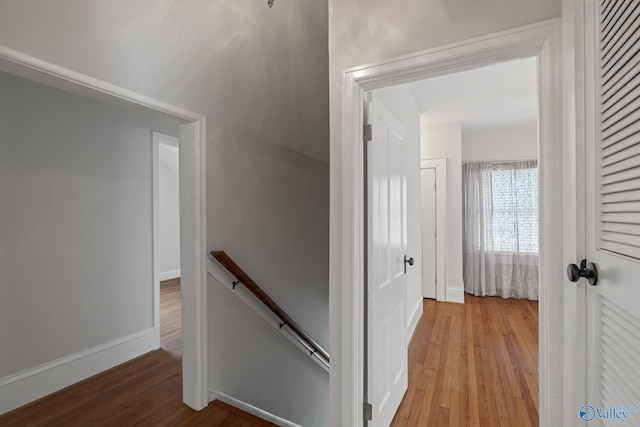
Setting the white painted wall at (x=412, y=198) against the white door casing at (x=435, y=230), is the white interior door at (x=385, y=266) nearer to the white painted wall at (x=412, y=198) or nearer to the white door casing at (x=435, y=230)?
the white painted wall at (x=412, y=198)

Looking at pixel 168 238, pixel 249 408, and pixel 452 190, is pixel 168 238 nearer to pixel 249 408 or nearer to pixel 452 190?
pixel 249 408

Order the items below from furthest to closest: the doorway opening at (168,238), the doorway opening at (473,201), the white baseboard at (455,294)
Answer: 1. the white baseboard at (455,294)
2. the doorway opening at (168,238)
3. the doorway opening at (473,201)

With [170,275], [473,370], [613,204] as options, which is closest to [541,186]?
[613,204]

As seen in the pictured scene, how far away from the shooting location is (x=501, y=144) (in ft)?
15.3

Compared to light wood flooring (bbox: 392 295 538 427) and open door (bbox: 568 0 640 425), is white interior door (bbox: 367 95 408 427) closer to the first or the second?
light wood flooring (bbox: 392 295 538 427)

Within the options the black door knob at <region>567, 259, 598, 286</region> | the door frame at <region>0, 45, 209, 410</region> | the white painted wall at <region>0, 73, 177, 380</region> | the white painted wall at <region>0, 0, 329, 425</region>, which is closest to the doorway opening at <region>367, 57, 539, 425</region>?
the white painted wall at <region>0, 0, 329, 425</region>

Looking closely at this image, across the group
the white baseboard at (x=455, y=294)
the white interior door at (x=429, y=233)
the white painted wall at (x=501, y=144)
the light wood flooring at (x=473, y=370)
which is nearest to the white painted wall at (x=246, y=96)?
the light wood flooring at (x=473, y=370)

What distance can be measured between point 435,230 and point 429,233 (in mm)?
98

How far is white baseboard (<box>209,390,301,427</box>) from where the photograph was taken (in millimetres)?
1953

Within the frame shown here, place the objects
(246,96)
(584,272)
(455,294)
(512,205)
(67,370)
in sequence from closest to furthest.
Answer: (584,272), (246,96), (67,370), (455,294), (512,205)

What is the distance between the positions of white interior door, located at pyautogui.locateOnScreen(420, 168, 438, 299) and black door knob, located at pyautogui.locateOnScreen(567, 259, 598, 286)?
375cm

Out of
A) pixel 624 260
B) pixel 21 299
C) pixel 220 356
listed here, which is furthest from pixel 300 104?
pixel 21 299

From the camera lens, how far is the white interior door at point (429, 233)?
452 cm

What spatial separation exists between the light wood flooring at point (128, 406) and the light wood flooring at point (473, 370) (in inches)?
46.0
